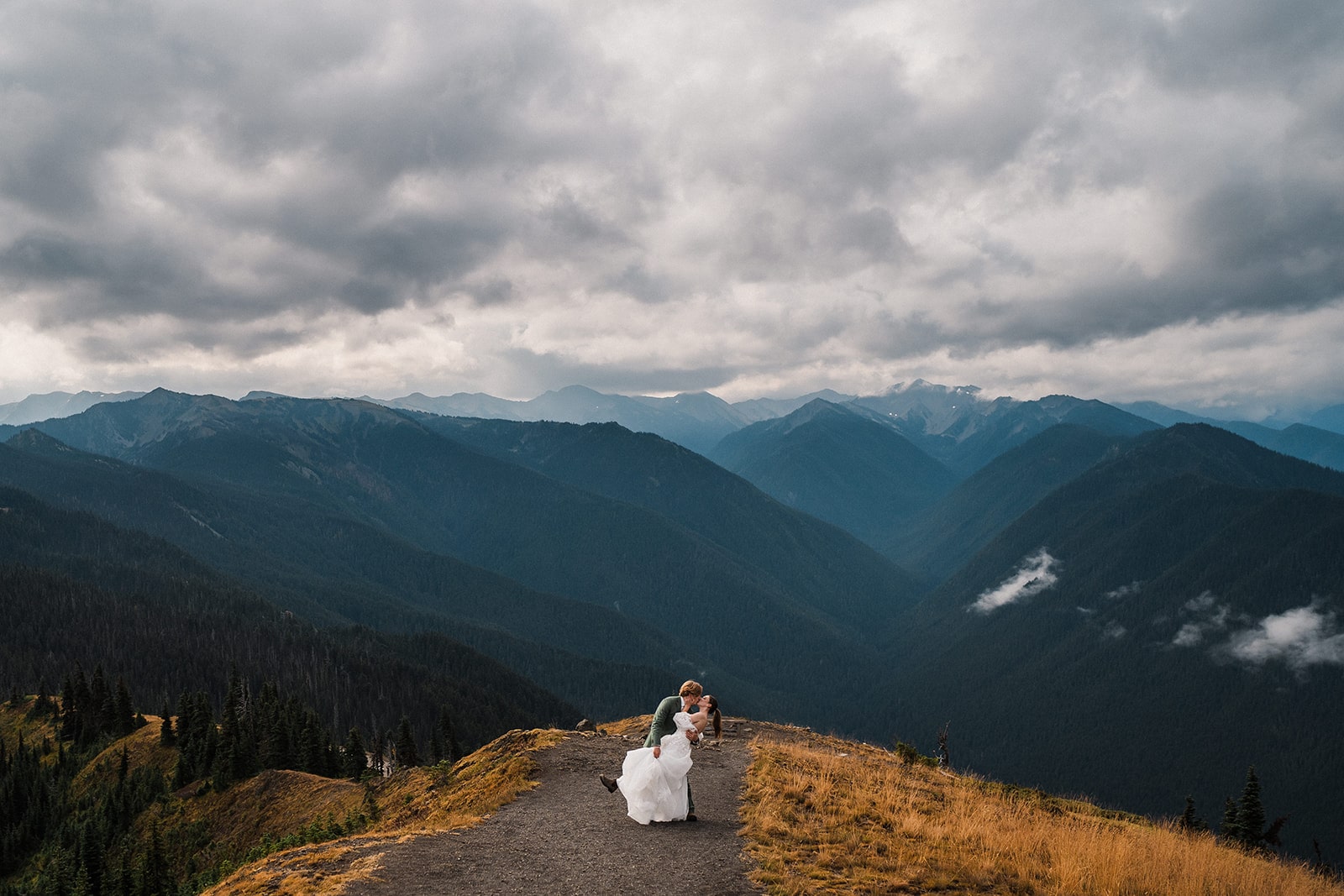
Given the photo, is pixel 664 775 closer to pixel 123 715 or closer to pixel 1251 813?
pixel 1251 813

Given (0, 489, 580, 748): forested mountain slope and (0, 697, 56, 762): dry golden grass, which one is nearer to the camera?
(0, 697, 56, 762): dry golden grass

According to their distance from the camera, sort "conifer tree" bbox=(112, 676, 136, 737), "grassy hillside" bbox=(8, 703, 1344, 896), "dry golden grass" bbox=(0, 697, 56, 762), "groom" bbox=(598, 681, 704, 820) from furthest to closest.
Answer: "dry golden grass" bbox=(0, 697, 56, 762)
"conifer tree" bbox=(112, 676, 136, 737)
"groom" bbox=(598, 681, 704, 820)
"grassy hillside" bbox=(8, 703, 1344, 896)

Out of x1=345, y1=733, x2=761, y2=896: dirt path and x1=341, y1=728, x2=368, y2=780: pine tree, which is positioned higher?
x1=345, y1=733, x2=761, y2=896: dirt path

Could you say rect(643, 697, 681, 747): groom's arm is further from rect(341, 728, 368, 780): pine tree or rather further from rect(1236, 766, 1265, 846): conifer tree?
rect(341, 728, 368, 780): pine tree

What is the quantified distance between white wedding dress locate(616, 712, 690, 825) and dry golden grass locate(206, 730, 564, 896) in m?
4.73

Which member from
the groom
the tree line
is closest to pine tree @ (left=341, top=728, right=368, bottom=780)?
the tree line

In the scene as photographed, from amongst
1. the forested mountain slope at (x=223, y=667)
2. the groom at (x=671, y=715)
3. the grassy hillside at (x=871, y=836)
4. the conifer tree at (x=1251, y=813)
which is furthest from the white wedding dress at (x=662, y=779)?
the forested mountain slope at (x=223, y=667)

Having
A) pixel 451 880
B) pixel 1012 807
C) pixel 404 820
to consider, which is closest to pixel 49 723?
pixel 404 820

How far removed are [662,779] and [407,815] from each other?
12684mm

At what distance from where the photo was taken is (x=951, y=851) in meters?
15.9

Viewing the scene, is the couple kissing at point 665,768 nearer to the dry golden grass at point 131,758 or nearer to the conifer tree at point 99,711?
the dry golden grass at point 131,758

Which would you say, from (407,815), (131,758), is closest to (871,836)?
(407,815)

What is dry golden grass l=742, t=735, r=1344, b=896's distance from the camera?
13.8m

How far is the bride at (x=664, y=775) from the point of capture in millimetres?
16811
